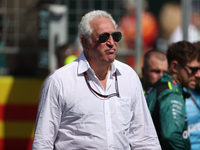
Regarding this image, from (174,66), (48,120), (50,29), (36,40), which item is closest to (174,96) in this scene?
(174,66)

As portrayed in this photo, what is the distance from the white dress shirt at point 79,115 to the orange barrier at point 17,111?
387cm

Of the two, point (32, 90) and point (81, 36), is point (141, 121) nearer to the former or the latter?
point (81, 36)

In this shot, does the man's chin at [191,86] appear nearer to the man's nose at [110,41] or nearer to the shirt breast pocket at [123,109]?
the shirt breast pocket at [123,109]

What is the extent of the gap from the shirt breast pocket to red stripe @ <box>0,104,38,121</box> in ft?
12.9

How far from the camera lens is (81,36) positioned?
3.16 m

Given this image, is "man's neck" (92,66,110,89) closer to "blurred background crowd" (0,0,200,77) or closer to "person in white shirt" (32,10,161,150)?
"person in white shirt" (32,10,161,150)

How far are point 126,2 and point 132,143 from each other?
4.53m

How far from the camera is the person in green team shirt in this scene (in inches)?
136

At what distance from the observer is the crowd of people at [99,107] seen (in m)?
Answer: 2.91

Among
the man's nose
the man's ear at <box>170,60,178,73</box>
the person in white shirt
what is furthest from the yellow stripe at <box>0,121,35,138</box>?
the man's nose

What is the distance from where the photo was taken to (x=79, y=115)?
2.90 metres

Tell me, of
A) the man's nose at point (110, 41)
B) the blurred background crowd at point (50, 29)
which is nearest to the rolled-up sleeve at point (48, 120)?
the man's nose at point (110, 41)

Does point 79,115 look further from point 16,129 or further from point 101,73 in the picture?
point 16,129

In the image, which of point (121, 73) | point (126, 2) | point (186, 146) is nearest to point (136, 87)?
point (121, 73)
